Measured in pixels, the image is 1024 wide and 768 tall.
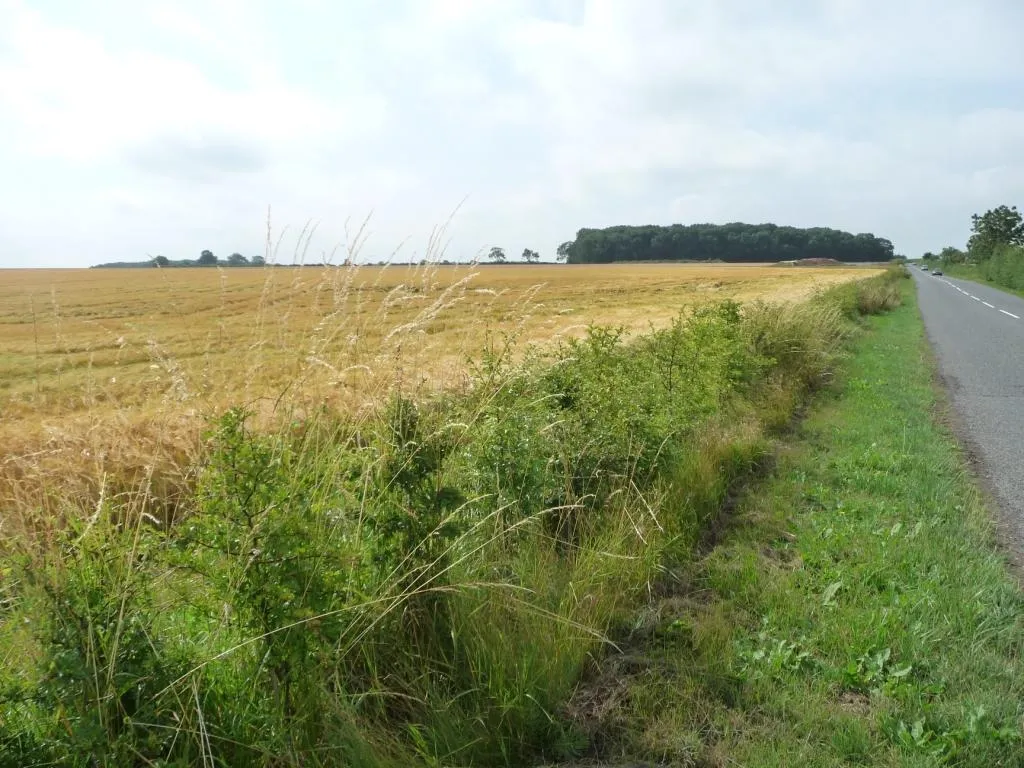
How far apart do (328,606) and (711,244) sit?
122 metres

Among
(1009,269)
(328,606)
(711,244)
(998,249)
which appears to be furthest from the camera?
(711,244)

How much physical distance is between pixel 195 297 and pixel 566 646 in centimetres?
2154

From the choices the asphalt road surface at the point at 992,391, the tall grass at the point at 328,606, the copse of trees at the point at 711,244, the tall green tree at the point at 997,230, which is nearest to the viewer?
the tall grass at the point at 328,606

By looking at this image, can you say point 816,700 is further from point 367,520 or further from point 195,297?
point 195,297

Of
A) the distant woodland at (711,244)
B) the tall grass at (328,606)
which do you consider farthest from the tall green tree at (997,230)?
the tall grass at (328,606)

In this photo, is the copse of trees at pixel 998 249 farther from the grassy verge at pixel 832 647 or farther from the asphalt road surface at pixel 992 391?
the grassy verge at pixel 832 647

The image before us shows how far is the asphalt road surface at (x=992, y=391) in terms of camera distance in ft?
17.5

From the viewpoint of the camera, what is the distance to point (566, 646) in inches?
109

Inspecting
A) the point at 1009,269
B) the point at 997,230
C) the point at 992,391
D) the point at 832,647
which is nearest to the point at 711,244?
the point at 997,230

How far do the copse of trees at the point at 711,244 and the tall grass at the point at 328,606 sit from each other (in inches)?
4069

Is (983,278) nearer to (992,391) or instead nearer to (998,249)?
(998,249)

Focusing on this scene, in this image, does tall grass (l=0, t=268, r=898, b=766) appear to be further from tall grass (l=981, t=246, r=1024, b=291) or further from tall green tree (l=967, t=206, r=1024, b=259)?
tall green tree (l=967, t=206, r=1024, b=259)

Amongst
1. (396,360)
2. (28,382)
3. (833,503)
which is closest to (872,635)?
(833,503)

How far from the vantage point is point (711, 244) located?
383 ft
